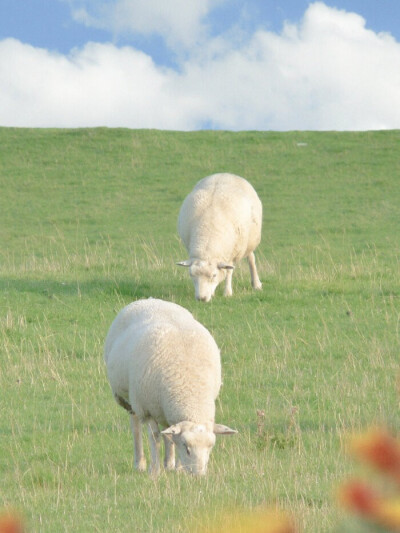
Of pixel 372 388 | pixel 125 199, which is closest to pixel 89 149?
pixel 125 199

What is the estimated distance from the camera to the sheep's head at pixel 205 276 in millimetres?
13367

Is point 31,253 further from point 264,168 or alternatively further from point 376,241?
point 264,168

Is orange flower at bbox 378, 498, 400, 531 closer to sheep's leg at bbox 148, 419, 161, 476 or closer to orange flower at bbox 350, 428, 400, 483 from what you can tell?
orange flower at bbox 350, 428, 400, 483

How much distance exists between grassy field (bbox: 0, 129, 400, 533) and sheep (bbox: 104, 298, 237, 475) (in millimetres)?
263

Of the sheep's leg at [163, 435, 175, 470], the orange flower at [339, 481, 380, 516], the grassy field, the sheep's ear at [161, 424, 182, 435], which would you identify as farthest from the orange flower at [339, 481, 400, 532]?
the sheep's leg at [163, 435, 175, 470]

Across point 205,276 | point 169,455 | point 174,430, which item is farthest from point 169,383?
point 205,276

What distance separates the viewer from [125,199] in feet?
97.0

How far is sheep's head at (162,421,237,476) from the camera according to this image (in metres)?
5.67

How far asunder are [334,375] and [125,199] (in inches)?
826

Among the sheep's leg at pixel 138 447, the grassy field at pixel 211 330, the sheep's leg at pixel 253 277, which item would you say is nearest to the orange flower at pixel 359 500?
the grassy field at pixel 211 330

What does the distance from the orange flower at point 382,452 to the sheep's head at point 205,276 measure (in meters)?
12.7

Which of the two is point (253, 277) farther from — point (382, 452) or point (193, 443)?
point (382, 452)

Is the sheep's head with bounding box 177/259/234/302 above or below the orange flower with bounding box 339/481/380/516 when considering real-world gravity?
below

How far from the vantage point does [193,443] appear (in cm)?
566
